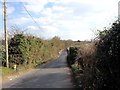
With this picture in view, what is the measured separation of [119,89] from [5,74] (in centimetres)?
2048

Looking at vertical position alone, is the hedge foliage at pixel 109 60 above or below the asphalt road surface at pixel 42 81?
above

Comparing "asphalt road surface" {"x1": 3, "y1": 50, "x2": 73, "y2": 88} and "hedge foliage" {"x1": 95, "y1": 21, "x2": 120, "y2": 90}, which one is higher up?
"hedge foliage" {"x1": 95, "y1": 21, "x2": 120, "y2": 90}

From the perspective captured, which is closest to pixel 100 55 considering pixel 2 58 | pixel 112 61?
pixel 112 61

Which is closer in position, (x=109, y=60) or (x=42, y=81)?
(x=109, y=60)

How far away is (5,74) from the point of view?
26891 millimetres

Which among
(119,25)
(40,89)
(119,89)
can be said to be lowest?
(40,89)

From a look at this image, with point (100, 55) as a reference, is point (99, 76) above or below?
A: below

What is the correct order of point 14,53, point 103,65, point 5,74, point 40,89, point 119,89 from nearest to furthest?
point 119,89 → point 103,65 → point 40,89 → point 5,74 → point 14,53

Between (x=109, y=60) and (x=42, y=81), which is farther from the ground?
(x=109, y=60)

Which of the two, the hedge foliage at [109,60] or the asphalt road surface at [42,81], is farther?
the asphalt road surface at [42,81]

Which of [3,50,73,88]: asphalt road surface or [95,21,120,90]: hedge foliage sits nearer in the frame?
[95,21,120,90]: hedge foliage

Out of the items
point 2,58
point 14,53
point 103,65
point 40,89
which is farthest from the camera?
point 14,53

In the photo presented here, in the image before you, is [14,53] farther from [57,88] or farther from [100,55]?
[100,55]

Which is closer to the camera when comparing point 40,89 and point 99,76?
point 99,76
